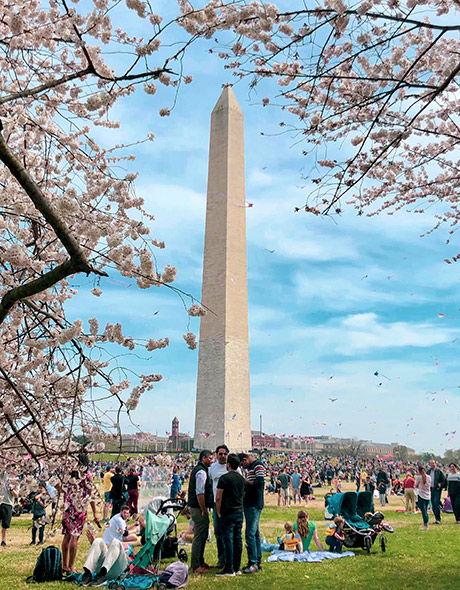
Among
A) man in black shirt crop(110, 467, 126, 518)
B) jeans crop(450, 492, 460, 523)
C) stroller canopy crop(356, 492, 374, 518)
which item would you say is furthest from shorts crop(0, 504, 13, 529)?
jeans crop(450, 492, 460, 523)

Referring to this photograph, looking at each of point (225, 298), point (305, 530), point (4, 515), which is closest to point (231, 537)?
point (305, 530)

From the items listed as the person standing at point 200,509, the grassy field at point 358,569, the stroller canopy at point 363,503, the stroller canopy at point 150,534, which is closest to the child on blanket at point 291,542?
the grassy field at point 358,569

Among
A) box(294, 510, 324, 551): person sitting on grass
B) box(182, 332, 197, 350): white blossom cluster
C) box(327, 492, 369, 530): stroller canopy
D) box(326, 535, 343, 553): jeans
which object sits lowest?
box(326, 535, 343, 553): jeans

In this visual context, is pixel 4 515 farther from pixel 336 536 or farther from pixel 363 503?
pixel 363 503

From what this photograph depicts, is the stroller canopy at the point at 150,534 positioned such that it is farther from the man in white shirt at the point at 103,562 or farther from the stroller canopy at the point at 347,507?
the stroller canopy at the point at 347,507

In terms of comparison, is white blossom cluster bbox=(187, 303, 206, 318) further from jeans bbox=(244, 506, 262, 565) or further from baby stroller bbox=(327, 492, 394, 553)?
baby stroller bbox=(327, 492, 394, 553)

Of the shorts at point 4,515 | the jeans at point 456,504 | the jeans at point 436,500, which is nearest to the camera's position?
the shorts at point 4,515
